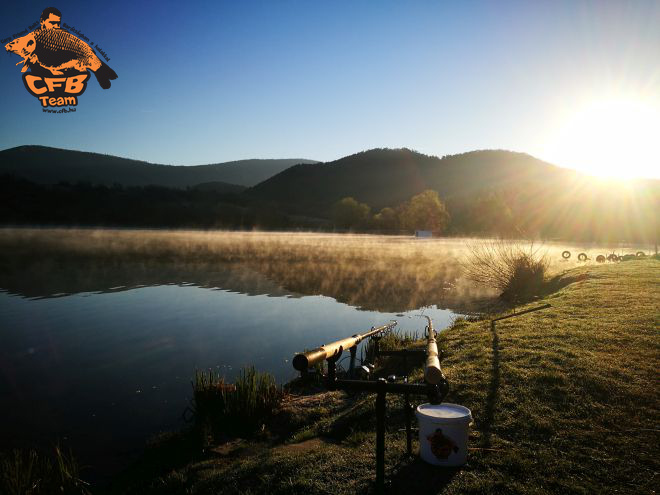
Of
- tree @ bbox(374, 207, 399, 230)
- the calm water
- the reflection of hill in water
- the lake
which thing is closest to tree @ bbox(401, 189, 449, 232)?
tree @ bbox(374, 207, 399, 230)

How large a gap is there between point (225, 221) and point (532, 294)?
482 ft

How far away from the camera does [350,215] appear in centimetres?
14988

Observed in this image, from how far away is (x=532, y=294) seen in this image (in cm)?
2730

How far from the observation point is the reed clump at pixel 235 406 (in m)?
9.80

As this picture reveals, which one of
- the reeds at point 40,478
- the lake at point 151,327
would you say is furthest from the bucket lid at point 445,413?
the lake at point 151,327

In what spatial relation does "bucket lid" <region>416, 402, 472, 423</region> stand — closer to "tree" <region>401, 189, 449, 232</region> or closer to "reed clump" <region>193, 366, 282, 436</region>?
"reed clump" <region>193, 366, 282, 436</region>

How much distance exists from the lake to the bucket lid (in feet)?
20.9

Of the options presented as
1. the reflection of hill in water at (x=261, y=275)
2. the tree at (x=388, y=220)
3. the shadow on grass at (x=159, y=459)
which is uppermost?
the tree at (x=388, y=220)

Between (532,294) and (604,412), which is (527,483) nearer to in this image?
(604,412)

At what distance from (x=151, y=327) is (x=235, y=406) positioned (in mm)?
11504

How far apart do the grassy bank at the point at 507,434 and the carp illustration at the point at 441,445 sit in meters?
0.27

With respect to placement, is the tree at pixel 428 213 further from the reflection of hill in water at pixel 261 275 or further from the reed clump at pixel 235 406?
the reed clump at pixel 235 406

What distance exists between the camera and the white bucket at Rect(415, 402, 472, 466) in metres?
5.86

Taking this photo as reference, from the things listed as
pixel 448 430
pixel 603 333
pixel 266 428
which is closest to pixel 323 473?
pixel 448 430
